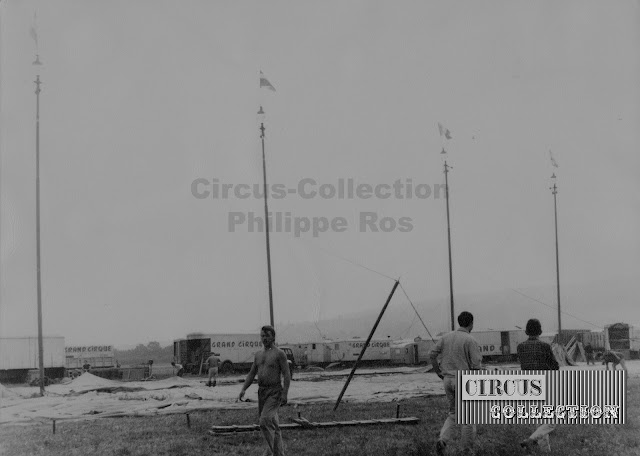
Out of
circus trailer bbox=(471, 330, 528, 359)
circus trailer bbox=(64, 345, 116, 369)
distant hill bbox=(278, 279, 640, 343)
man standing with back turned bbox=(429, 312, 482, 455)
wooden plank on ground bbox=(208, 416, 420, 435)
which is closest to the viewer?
man standing with back turned bbox=(429, 312, 482, 455)

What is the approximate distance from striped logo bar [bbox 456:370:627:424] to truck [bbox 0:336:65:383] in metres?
32.6

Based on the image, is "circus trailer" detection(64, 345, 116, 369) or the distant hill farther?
the distant hill

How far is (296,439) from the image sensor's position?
11461 mm

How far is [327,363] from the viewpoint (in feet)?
165

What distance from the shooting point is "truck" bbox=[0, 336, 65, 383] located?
38.2m

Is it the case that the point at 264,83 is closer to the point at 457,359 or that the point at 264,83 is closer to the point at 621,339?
the point at 457,359

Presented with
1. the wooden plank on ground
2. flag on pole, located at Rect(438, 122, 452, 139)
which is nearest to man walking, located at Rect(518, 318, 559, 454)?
the wooden plank on ground

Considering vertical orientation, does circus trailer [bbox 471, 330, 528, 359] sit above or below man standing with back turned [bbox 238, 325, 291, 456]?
below

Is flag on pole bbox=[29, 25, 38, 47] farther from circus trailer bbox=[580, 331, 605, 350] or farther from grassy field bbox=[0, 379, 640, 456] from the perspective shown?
circus trailer bbox=[580, 331, 605, 350]

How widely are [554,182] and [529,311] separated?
354 feet

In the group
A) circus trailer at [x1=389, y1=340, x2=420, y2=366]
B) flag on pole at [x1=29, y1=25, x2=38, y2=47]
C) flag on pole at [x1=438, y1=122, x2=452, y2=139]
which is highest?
flag on pole at [x1=438, y1=122, x2=452, y2=139]

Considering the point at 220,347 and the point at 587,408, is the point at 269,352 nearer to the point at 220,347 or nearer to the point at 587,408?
the point at 587,408

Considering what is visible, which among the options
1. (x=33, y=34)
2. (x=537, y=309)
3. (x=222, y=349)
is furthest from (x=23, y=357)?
(x=537, y=309)

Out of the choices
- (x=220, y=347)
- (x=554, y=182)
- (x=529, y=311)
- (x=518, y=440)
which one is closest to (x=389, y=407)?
(x=518, y=440)
